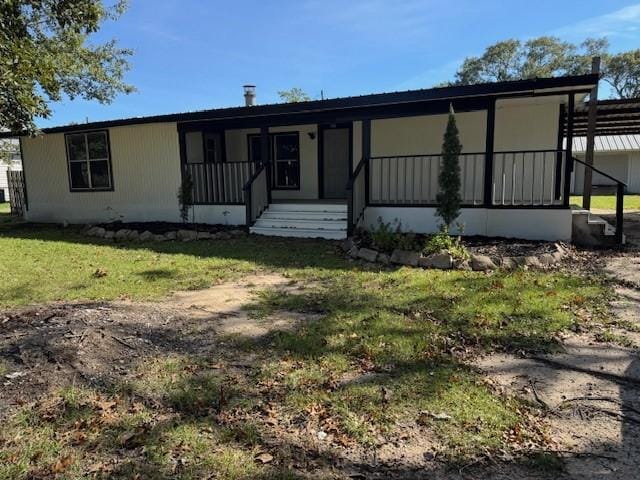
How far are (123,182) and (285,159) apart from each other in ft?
15.0

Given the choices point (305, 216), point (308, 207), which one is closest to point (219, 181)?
point (308, 207)

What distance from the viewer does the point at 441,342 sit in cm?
390

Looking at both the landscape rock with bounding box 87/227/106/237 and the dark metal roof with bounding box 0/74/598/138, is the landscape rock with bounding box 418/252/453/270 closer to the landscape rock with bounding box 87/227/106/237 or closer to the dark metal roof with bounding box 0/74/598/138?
the dark metal roof with bounding box 0/74/598/138

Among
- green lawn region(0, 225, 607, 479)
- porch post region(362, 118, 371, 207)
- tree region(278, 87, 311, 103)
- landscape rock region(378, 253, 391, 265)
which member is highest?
tree region(278, 87, 311, 103)

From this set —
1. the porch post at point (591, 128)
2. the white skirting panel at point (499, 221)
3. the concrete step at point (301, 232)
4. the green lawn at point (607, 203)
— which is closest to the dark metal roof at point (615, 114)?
the porch post at point (591, 128)

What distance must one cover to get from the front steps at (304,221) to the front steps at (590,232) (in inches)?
166

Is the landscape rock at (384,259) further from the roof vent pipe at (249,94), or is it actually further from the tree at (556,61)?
the tree at (556,61)

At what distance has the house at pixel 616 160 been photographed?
2375 cm

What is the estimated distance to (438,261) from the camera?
6758 mm

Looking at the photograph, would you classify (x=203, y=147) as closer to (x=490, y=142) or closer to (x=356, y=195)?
(x=356, y=195)

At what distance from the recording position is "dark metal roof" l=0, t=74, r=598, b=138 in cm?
738

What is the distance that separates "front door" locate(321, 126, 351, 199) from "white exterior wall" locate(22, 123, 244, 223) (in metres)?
2.71

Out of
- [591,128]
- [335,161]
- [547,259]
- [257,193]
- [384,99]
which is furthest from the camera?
[335,161]

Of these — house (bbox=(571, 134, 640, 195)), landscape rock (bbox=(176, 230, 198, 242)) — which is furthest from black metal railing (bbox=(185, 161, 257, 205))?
house (bbox=(571, 134, 640, 195))
